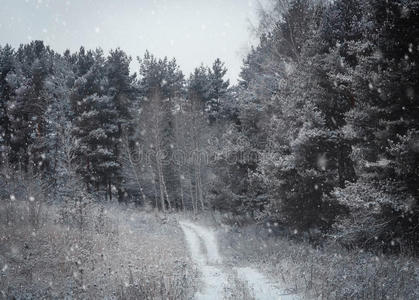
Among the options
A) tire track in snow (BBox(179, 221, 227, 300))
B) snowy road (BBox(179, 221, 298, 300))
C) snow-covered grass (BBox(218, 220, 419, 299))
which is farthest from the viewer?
tire track in snow (BBox(179, 221, 227, 300))

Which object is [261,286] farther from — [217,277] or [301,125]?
[301,125]

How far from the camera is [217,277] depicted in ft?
41.0

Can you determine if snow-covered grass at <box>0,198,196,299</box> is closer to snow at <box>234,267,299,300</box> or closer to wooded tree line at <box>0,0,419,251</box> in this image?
snow at <box>234,267,299,300</box>

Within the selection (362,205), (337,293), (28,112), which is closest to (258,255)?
(362,205)

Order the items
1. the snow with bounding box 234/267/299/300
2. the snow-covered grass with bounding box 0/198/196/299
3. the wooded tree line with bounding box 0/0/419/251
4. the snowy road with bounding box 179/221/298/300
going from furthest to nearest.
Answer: the wooded tree line with bounding box 0/0/419/251 < the snowy road with bounding box 179/221/298/300 < the snow with bounding box 234/267/299/300 < the snow-covered grass with bounding box 0/198/196/299

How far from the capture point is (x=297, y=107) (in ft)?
52.2

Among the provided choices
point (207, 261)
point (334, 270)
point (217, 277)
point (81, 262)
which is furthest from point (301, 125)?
point (81, 262)

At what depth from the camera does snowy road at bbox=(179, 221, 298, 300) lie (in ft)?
32.0

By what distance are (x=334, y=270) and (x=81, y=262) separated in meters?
8.19

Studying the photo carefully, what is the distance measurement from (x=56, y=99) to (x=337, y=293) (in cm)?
3768

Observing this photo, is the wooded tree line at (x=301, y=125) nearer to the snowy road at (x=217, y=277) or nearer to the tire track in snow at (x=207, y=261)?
the tire track in snow at (x=207, y=261)

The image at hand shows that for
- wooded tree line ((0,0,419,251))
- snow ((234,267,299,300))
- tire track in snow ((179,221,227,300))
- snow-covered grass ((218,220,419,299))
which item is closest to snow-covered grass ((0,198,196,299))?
tire track in snow ((179,221,227,300))

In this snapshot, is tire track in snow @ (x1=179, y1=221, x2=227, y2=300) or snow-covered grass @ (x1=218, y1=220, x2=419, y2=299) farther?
tire track in snow @ (x1=179, y1=221, x2=227, y2=300)

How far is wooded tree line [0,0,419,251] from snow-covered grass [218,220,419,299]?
0.95 meters
